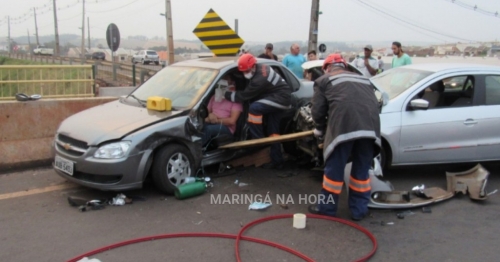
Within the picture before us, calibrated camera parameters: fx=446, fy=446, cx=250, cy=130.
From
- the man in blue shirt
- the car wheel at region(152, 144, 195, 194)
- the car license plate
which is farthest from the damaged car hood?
the man in blue shirt

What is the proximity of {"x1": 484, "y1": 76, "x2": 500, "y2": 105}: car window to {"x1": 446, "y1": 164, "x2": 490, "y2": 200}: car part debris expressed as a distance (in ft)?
3.57

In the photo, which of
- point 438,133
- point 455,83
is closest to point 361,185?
point 438,133

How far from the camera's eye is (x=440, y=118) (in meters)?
5.75

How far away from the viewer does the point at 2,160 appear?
613 cm

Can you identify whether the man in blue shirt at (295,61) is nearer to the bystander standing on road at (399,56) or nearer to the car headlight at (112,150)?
the bystander standing on road at (399,56)

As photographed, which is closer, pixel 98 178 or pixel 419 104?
pixel 98 178

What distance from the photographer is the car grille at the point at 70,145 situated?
483cm

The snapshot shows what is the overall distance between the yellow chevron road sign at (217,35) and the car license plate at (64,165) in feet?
13.5

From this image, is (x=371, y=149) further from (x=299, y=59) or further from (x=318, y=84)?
(x=299, y=59)

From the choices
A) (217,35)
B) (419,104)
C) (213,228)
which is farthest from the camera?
(217,35)

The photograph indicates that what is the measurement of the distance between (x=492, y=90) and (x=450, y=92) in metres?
0.53

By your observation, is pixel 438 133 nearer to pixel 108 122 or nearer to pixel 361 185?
pixel 361 185

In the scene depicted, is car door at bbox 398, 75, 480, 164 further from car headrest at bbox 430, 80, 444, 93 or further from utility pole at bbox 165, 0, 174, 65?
utility pole at bbox 165, 0, 174, 65

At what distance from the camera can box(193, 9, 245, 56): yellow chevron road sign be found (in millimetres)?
8164
